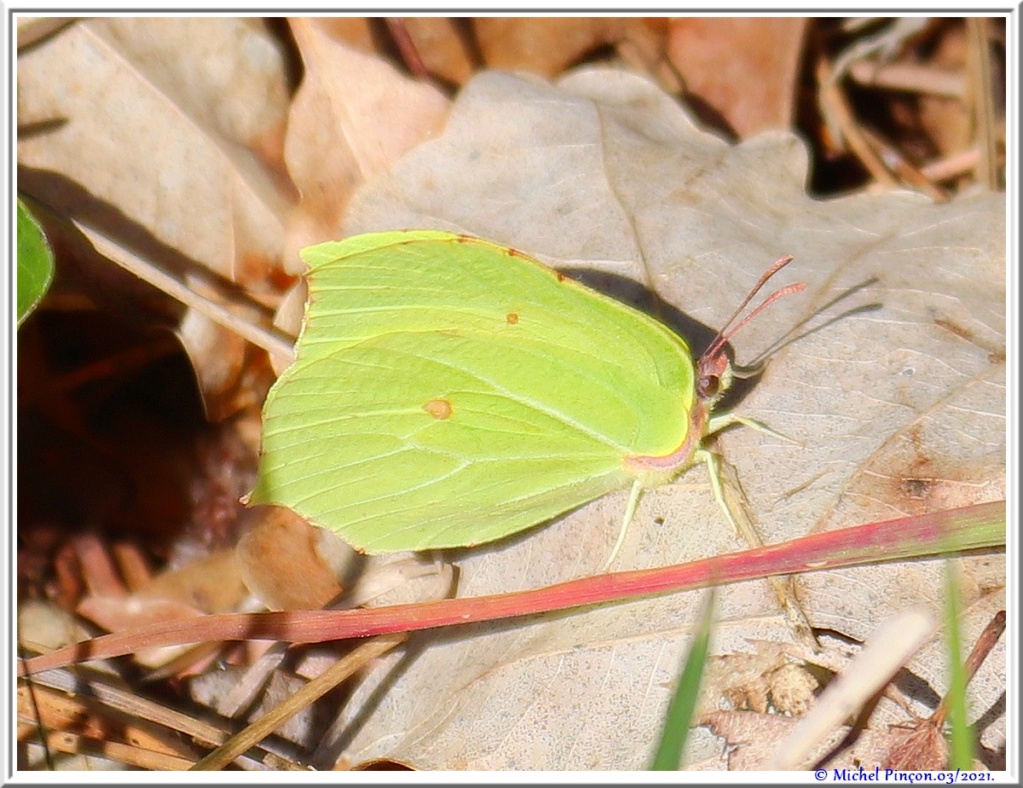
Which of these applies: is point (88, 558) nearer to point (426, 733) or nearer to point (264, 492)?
point (264, 492)

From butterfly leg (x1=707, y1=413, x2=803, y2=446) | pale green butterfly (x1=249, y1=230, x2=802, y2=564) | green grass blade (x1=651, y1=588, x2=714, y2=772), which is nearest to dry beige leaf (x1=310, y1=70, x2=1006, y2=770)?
butterfly leg (x1=707, y1=413, x2=803, y2=446)

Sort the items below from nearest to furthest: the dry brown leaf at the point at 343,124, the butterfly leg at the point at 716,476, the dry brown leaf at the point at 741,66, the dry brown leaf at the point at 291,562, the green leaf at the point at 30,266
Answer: the butterfly leg at the point at 716,476 → the green leaf at the point at 30,266 → the dry brown leaf at the point at 291,562 → the dry brown leaf at the point at 343,124 → the dry brown leaf at the point at 741,66

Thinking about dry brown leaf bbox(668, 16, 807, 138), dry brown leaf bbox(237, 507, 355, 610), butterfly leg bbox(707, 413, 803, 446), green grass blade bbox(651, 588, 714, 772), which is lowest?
dry brown leaf bbox(237, 507, 355, 610)

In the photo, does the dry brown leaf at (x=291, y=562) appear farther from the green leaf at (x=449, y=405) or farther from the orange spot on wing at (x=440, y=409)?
the orange spot on wing at (x=440, y=409)

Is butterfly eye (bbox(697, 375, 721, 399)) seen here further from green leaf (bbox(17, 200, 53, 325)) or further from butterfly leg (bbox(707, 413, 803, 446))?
green leaf (bbox(17, 200, 53, 325))

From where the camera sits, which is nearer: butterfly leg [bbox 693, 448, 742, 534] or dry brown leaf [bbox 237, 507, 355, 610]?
butterfly leg [bbox 693, 448, 742, 534]

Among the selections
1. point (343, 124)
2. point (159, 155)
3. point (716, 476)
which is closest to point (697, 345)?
point (716, 476)

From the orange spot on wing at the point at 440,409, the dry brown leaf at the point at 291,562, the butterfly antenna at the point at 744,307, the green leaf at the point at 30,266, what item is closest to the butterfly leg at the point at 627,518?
the butterfly antenna at the point at 744,307
